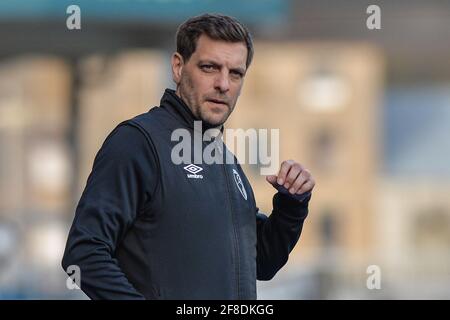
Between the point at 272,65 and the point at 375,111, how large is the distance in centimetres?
525

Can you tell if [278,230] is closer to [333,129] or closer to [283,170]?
[283,170]

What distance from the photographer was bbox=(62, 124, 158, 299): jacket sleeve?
3.71 m

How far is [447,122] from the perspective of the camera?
5881 cm

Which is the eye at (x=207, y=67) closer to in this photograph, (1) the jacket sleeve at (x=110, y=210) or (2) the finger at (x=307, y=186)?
(1) the jacket sleeve at (x=110, y=210)

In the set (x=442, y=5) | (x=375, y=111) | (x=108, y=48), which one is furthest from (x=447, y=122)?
(x=108, y=48)

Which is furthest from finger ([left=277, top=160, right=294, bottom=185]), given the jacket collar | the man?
the jacket collar

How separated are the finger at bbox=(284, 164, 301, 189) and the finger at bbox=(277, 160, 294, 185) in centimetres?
1

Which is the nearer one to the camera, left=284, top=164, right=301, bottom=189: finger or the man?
the man

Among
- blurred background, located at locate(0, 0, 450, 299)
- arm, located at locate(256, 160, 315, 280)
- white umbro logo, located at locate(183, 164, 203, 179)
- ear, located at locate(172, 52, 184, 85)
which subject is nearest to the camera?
white umbro logo, located at locate(183, 164, 203, 179)

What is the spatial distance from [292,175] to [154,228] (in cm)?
51

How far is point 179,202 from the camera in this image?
3836 mm

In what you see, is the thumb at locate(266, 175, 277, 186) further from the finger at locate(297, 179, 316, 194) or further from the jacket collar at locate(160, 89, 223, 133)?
the jacket collar at locate(160, 89, 223, 133)

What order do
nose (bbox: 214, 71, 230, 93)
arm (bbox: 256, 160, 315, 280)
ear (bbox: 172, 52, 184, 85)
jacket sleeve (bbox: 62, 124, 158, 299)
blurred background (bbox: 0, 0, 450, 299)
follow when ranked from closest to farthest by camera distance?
jacket sleeve (bbox: 62, 124, 158, 299) → nose (bbox: 214, 71, 230, 93) → ear (bbox: 172, 52, 184, 85) → arm (bbox: 256, 160, 315, 280) → blurred background (bbox: 0, 0, 450, 299)

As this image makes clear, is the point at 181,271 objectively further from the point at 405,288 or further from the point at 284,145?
the point at 284,145
